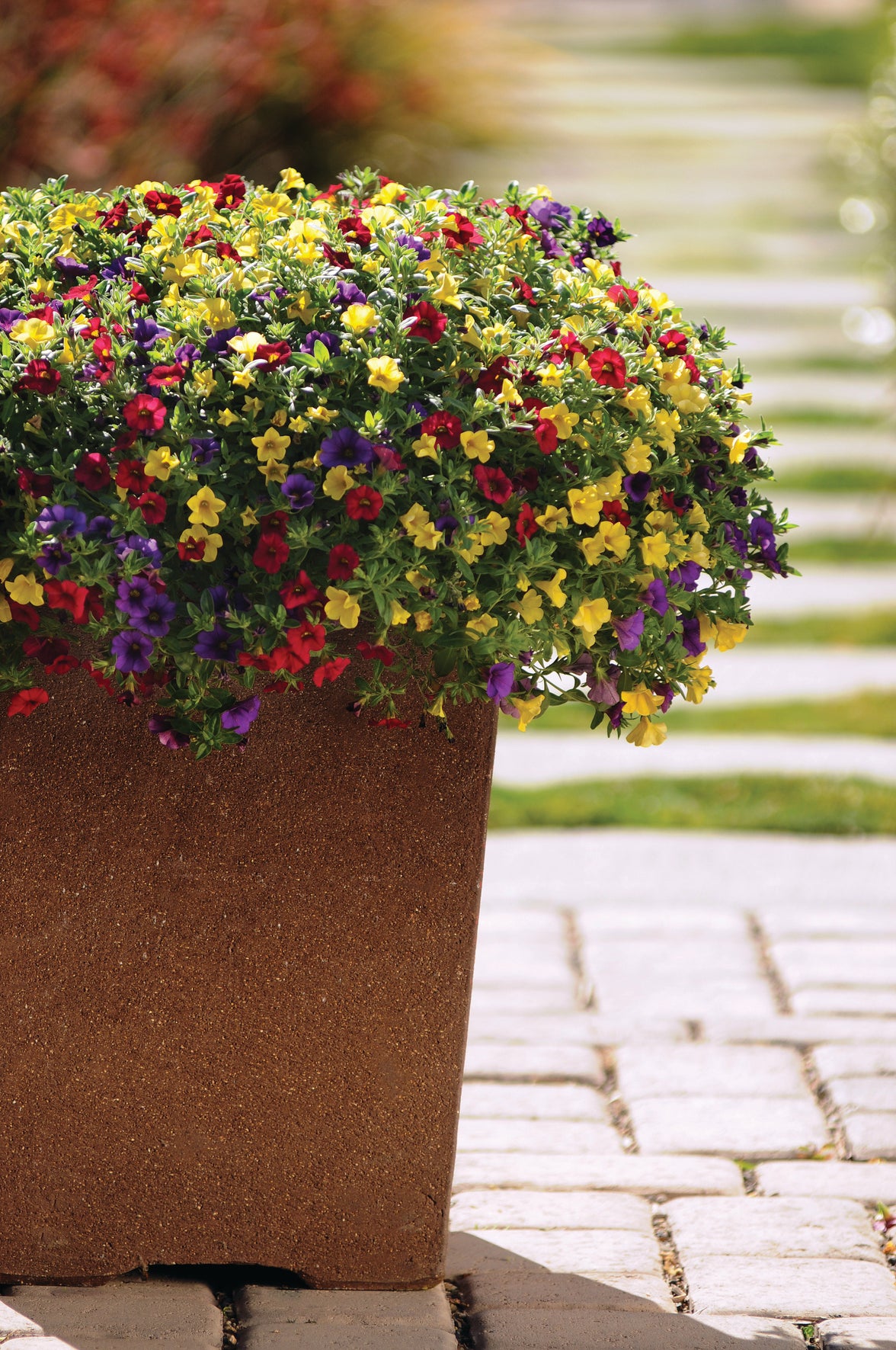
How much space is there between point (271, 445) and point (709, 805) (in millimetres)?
2704

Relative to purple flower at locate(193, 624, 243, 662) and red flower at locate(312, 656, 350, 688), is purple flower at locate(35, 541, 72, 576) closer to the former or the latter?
Answer: purple flower at locate(193, 624, 243, 662)

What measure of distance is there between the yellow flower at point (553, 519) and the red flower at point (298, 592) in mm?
282

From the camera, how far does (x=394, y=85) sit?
8.27m

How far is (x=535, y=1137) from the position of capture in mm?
2736

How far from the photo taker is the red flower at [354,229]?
83.9 inches

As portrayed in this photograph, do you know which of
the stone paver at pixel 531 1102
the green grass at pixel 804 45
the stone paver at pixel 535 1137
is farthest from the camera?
the green grass at pixel 804 45

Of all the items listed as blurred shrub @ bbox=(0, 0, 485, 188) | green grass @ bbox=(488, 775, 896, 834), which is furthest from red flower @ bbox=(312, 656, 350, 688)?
blurred shrub @ bbox=(0, 0, 485, 188)

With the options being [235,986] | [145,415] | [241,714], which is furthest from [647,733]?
[145,415]

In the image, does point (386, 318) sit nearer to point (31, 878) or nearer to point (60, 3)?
point (31, 878)

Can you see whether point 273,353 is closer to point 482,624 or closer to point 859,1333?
point 482,624

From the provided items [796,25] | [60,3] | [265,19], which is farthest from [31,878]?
[796,25]

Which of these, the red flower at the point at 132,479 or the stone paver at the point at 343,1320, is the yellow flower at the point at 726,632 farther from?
the stone paver at the point at 343,1320

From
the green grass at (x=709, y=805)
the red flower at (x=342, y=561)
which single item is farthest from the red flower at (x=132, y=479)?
the green grass at (x=709, y=805)

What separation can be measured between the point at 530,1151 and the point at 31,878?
102 cm
